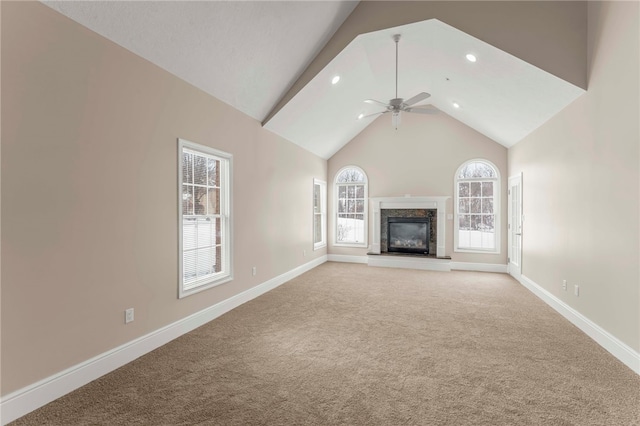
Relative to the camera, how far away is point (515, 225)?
6098 millimetres

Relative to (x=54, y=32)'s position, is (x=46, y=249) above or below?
below

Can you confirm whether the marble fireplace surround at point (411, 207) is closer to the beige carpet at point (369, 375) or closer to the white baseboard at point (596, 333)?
the white baseboard at point (596, 333)

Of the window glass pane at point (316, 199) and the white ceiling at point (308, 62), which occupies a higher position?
the white ceiling at point (308, 62)

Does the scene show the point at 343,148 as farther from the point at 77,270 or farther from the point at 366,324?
the point at 77,270

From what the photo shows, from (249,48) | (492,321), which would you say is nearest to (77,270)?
(249,48)

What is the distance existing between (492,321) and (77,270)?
14.0ft

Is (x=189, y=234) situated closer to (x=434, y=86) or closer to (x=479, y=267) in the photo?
(x=434, y=86)

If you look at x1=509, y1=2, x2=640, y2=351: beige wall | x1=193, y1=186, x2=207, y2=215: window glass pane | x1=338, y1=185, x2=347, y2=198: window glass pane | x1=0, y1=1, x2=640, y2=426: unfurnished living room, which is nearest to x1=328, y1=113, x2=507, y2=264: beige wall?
x1=338, y1=185, x2=347, y2=198: window glass pane

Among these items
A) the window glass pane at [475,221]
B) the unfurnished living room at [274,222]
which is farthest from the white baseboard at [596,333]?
Result: the window glass pane at [475,221]

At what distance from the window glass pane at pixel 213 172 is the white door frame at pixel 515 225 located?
17.1 ft

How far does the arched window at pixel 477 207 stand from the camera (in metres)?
6.75

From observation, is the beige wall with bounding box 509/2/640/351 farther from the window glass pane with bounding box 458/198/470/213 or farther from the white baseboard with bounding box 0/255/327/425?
the white baseboard with bounding box 0/255/327/425

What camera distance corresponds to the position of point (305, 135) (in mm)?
6000

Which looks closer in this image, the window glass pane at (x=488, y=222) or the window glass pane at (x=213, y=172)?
the window glass pane at (x=213, y=172)
